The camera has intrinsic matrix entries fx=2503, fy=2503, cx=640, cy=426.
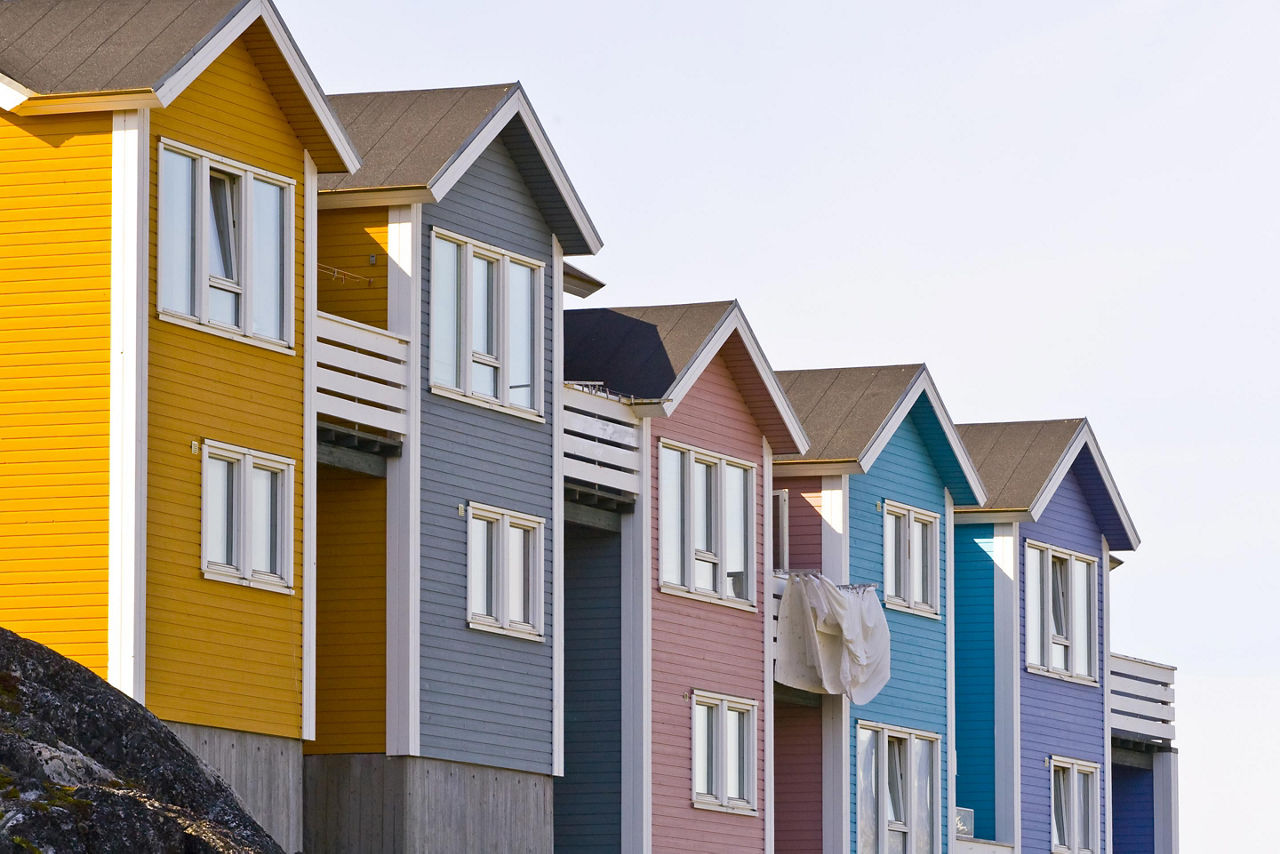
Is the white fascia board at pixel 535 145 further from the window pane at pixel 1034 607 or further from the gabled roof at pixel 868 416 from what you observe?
the window pane at pixel 1034 607

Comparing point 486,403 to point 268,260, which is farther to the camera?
point 486,403

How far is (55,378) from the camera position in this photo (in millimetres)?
24906

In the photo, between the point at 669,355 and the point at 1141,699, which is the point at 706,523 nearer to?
the point at 669,355

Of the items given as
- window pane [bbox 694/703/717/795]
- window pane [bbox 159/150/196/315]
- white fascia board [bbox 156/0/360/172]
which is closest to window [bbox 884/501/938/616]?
window pane [bbox 694/703/717/795]

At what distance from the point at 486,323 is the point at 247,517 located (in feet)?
18.9

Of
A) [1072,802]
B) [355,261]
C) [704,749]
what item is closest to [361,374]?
[355,261]

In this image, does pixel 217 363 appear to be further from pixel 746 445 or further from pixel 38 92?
pixel 746 445

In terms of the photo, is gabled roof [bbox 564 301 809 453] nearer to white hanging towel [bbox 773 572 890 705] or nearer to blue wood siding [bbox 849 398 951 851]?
white hanging towel [bbox 773 572 890 705]

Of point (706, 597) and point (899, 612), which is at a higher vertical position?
point (899, 612)

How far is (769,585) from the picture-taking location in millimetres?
37344

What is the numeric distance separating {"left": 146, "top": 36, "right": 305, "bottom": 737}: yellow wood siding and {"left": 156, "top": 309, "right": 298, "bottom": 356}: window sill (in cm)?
6

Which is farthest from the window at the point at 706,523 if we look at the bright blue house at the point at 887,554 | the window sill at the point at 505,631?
the window sill at the point at 505,631

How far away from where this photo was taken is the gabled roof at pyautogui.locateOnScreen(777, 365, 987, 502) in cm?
3931

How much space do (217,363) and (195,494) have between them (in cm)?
141
